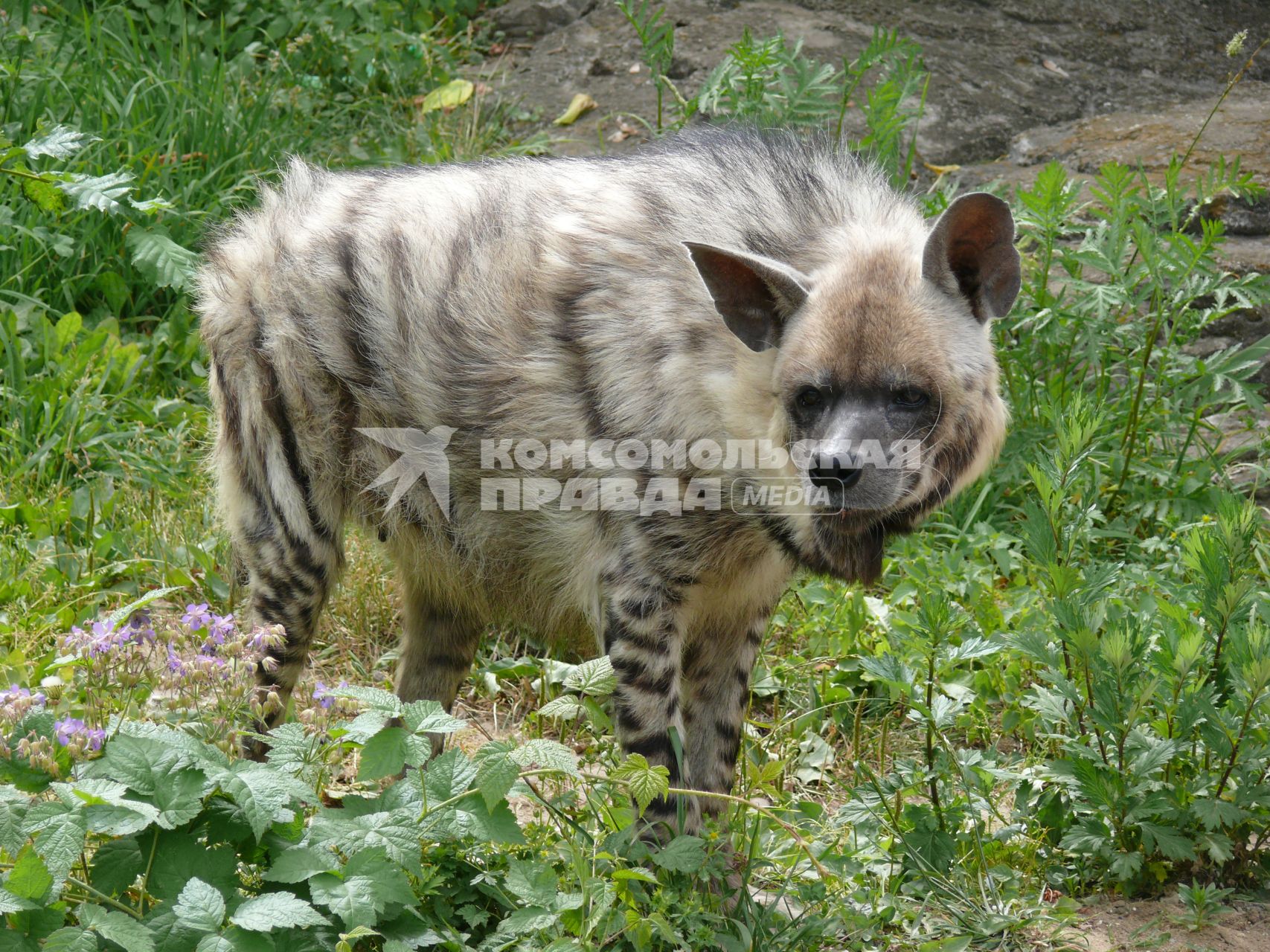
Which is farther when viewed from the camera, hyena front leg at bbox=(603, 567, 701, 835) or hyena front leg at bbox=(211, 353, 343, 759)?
hyena front leg at bbox=(211, 353, 343, 759)

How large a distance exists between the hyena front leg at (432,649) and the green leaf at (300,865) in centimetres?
127

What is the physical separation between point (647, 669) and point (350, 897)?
93 cm

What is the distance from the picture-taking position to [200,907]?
2139mm

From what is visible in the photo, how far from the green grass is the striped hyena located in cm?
26

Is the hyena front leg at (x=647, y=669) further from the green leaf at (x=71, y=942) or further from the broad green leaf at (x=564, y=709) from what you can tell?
the green leaf at (x=71, y=942)

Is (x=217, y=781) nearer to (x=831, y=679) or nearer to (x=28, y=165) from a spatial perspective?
(x=831, y=679)

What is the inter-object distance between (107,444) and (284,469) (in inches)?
58.0

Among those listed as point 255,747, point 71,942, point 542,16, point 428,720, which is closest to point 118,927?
point 71,942

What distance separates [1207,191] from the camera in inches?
158

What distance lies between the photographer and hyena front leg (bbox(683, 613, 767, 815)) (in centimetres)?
320

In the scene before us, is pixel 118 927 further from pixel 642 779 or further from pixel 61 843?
pixel 642 779

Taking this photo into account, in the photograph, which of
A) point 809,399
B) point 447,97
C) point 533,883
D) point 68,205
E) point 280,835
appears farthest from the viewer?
point 447,97

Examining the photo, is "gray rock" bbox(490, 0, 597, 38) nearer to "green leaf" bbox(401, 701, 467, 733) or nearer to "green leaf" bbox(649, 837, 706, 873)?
"green leaf" bbox(401, 701, 467, 733)

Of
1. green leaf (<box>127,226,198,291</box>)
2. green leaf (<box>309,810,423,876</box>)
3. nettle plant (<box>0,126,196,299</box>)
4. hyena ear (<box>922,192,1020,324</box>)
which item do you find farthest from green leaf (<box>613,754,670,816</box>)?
green leaf (<box>127,226,198,291</box>)
